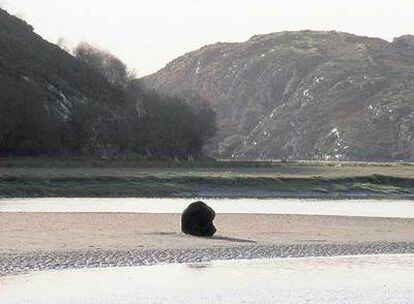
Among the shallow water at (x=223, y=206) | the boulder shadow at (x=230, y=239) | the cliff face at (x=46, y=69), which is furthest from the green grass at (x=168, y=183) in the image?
the cliff face at (x=46, y=69)

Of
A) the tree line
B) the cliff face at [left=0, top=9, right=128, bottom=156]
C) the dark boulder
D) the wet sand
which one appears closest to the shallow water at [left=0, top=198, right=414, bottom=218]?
the wet sand

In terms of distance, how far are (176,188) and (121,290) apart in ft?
150

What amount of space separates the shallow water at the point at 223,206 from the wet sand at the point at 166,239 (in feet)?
14.3

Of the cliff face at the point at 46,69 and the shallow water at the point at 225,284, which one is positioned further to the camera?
the cliff face at the point at 46,69

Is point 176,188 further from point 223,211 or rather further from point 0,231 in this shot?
point 0,231

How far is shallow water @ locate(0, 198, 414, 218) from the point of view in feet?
154

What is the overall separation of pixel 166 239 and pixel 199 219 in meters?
1.70

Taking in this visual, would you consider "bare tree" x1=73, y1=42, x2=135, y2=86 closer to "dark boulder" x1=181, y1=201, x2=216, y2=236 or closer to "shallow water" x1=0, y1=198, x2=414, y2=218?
"shallow water" x1=0, y1=198, x2=414, y2=218

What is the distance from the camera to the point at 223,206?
5266cm

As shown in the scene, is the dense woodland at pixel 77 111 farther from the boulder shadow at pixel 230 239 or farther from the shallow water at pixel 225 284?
the shallow water at pixel 225 284

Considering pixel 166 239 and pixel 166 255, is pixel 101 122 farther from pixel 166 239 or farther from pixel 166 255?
pixel 166 255

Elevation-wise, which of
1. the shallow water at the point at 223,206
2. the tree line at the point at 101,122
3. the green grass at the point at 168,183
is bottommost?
the shallow water at the point at 223,206

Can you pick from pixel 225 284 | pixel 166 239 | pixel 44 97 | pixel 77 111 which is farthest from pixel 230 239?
pixel 44 97

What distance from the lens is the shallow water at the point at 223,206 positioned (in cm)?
4688
